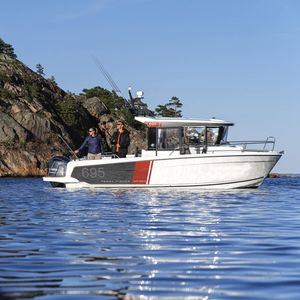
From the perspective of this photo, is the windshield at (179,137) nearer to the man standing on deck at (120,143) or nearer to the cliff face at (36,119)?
the man standing on deck at (120,143)

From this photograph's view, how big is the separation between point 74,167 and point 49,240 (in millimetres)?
18823

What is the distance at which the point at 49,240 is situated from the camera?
9938mm

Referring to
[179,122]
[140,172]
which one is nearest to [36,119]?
[179,122]

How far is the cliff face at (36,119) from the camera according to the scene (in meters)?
92.4

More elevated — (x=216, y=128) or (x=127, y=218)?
(x=216, y=128)

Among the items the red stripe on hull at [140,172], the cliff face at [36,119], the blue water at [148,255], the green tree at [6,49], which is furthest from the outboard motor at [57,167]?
the green tree at [6,49]

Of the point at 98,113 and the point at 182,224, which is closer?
the point at 182,224

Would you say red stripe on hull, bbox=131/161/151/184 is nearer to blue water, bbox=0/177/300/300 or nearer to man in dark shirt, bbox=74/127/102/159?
man in dark shirt, bbox=74/127/102/159

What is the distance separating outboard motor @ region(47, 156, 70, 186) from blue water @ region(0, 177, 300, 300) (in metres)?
13.8

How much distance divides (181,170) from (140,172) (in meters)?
1.70

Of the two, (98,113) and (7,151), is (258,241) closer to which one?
(7,151)

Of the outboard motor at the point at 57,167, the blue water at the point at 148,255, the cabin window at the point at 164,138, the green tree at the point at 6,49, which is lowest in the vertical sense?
the blue water at the point at 148,255

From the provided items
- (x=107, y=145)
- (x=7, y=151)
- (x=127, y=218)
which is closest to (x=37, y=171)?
(x=7, y=151)

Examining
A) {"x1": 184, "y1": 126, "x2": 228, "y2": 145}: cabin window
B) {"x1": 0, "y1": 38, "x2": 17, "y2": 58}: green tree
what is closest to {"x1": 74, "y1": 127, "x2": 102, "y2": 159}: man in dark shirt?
{"x1": 184, "y1": 126, "x2": 228, "y2": 145}: cabin window
